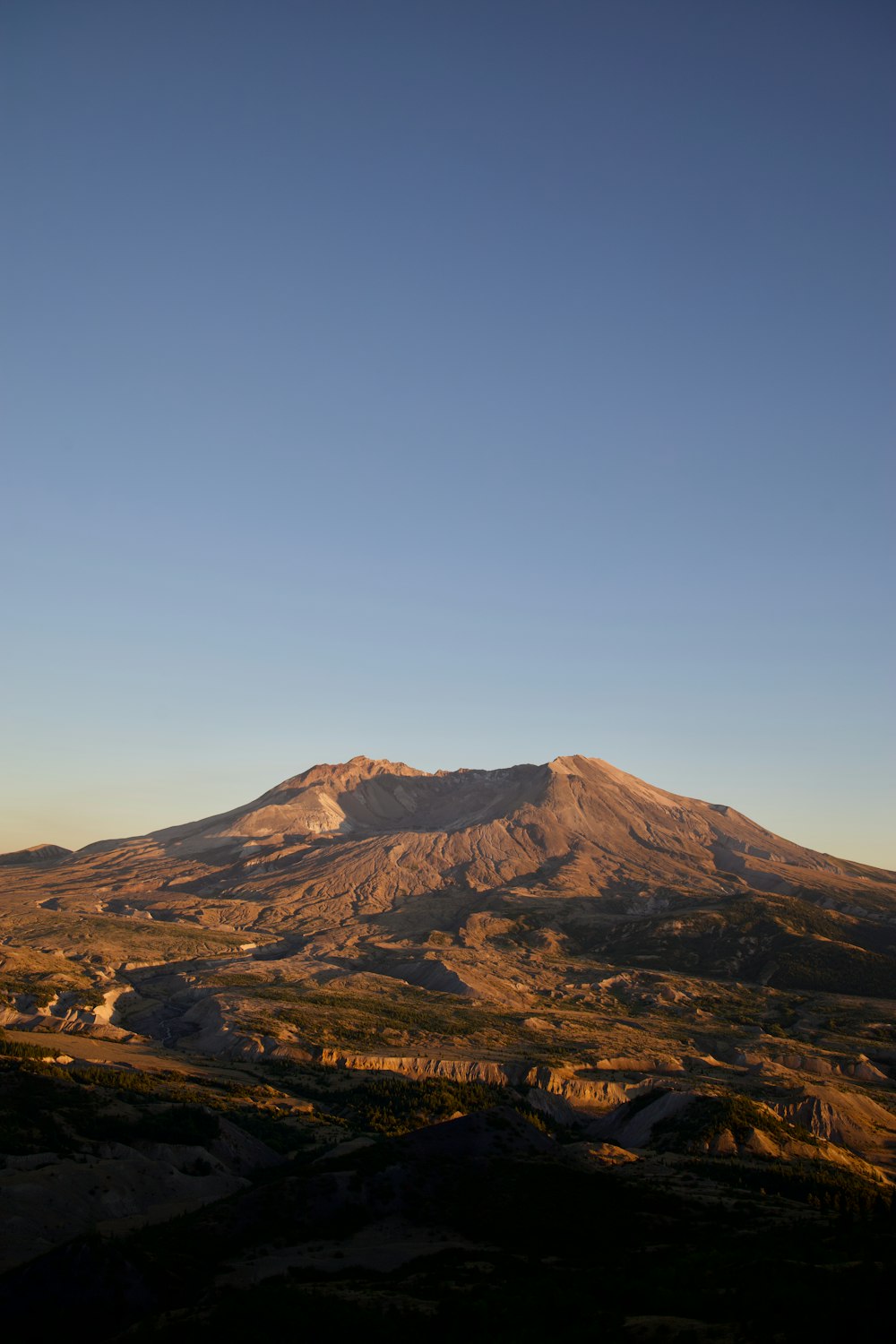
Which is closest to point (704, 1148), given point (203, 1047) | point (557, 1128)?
point (557, 1128)

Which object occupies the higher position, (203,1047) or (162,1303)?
(162,1303)

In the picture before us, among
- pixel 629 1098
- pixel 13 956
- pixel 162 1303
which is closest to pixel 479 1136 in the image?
pixel 162 1303

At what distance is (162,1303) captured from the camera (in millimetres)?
36531

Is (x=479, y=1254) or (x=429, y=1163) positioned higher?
(x=429, y=1163)

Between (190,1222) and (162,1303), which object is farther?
(190,1222)

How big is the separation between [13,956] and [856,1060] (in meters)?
138

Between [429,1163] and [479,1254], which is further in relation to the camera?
[429,1163]

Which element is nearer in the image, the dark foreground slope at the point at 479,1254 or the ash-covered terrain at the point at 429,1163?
the dark foreground slope at the point at 479,1254

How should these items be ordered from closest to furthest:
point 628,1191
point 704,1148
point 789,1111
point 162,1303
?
point 162,1303 → point 628,1191 → point 704,1148 → point 789,1111

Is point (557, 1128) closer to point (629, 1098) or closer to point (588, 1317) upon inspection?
point (629, 1098)

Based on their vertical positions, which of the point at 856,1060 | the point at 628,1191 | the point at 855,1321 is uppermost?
the point at 855,1321

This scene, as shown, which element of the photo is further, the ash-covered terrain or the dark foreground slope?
the ash-covered terrain

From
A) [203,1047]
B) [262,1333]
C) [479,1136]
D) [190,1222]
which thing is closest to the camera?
[262,1333]

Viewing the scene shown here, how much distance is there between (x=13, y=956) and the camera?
162 meters
